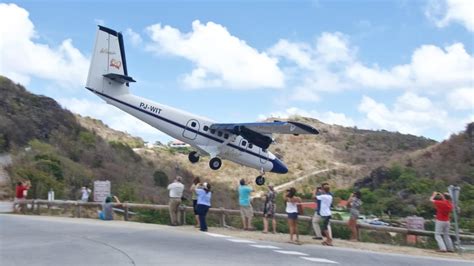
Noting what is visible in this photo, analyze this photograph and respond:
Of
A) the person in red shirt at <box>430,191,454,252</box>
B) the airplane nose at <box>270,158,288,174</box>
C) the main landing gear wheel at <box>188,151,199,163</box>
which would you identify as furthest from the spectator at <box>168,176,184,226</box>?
the airplane nose at <box>270,158,288,174</box>

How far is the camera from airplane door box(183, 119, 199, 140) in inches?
1010

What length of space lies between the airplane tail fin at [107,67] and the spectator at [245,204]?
296 inches

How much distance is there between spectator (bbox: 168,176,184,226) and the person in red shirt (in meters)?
8.05

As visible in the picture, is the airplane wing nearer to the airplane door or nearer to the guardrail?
the airplane door

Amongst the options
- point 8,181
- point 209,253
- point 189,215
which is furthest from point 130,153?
point 209,253

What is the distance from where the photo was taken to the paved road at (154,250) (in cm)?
1240

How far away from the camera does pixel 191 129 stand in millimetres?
25781

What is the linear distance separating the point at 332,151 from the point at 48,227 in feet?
258

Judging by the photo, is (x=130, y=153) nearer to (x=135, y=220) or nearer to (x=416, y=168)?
(x=416, y=168)

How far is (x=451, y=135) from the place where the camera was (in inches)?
2488

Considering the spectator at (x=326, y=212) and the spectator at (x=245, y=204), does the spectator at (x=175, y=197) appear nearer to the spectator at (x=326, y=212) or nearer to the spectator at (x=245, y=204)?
the spectator at (x=245, y=204)

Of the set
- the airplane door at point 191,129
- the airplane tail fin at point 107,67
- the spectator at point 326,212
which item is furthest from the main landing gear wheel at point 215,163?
the spectator at point 326,212

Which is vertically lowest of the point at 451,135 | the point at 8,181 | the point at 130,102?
the point at 8,181

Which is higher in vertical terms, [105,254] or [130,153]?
[130,153]
